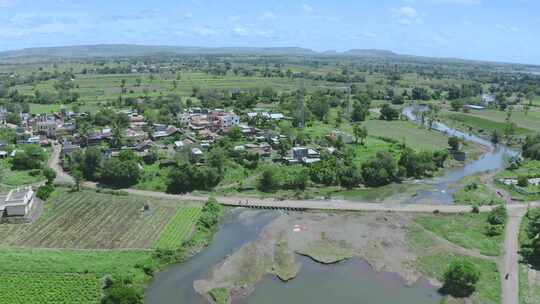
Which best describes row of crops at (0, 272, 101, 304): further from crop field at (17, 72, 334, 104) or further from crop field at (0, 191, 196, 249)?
crop field at (17, 72, 334, 104)

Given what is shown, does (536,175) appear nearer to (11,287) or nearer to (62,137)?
(11,287)

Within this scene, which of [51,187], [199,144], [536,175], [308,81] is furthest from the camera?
[308,81]

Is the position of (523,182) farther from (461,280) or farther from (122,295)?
(122,295)

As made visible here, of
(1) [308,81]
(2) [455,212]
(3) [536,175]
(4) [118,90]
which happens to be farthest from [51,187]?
(1) [308,81]

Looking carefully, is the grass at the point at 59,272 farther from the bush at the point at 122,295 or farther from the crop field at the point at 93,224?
the crop field at the point at 93,224

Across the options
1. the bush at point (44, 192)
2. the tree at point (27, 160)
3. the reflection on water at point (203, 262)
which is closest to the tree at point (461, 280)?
the reflection on water at point (203, 262)

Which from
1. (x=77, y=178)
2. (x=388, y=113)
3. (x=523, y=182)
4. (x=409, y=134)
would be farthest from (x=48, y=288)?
(x=388, y=113)

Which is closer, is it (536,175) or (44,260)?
(44,260)
